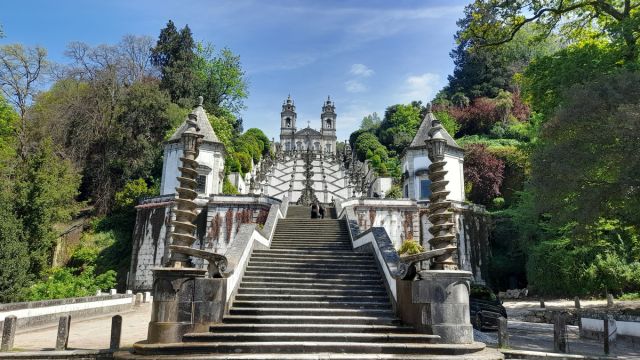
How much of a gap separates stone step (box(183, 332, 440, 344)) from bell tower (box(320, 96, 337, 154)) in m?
81.2

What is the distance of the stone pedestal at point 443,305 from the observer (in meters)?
8.12

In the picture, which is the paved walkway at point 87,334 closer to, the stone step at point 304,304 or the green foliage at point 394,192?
the stone step at point 304,304

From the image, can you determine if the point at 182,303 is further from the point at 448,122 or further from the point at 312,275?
the point at 448,122

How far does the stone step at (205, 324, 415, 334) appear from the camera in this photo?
837cm

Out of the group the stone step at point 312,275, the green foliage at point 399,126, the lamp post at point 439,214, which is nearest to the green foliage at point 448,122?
the green foliage at point 399,126

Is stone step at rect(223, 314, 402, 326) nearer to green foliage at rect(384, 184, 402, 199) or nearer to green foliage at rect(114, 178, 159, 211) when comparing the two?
green foliage at rect(114, 178, 159, 211)

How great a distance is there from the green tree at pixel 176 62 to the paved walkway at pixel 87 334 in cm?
2648

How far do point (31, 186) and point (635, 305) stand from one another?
26763 millimetres

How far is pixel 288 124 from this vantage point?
9406 centimetres

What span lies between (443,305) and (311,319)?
2.67m

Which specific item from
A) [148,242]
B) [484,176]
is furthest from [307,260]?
[484,176]

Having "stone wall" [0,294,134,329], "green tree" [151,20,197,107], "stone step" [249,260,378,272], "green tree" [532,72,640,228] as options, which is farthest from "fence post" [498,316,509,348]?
"green tree" [151,20,197,107]

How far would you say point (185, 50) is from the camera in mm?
42219

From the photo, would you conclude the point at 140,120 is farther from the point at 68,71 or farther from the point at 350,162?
the point at 350,162
